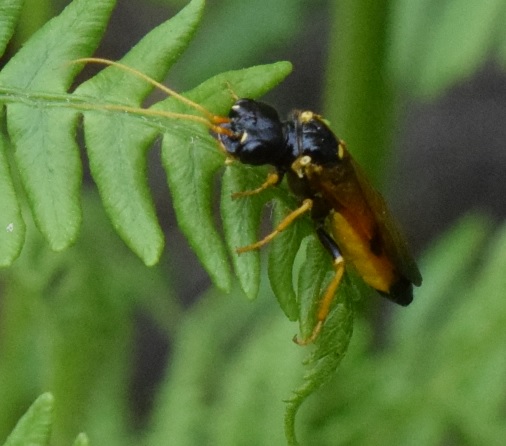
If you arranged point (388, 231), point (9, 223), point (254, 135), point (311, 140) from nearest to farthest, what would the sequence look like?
point (9, 223)
point (254, 135)
point (311, 140)
point (388, 231)

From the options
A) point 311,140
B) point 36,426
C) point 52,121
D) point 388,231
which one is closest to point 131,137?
point 52,121

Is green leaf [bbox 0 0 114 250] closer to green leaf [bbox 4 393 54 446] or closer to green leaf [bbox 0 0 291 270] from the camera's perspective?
A: green leaf [bbox 0 0 291 270]

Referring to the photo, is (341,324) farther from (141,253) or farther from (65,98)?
(65,98)

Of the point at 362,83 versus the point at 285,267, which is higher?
the point at 285,267

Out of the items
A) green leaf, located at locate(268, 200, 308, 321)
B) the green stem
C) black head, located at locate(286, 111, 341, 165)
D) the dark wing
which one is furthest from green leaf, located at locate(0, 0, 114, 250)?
the green stem

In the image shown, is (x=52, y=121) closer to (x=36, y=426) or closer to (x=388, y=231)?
(x=36, y=426)

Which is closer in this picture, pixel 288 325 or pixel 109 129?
pixel 109 129
